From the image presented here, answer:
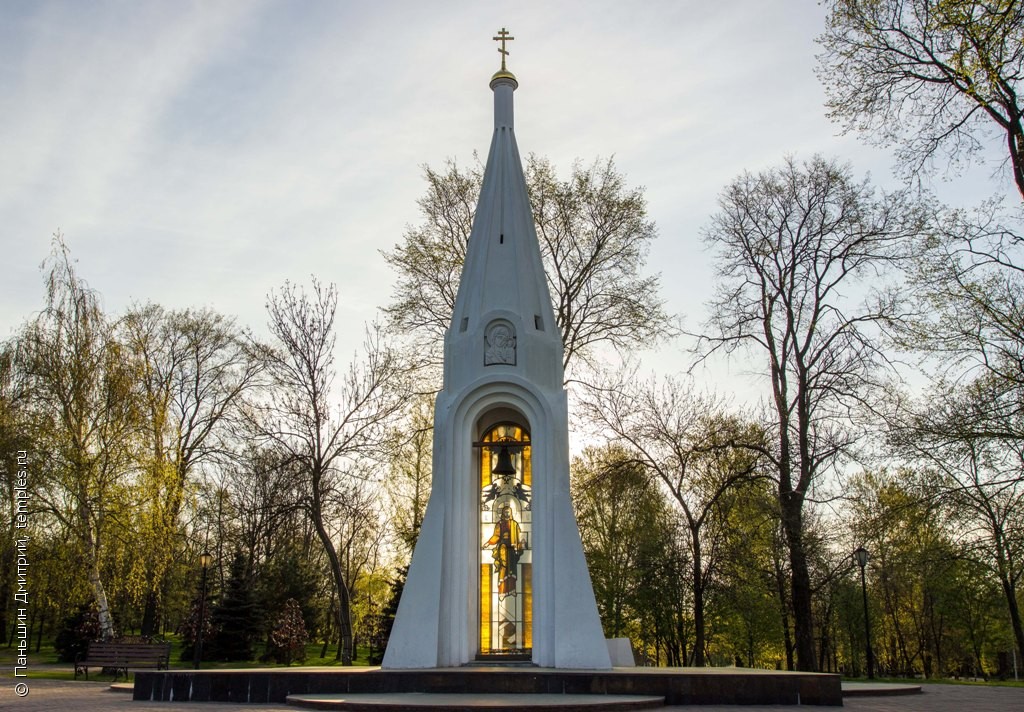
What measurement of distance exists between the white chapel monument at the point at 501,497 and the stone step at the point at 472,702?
164cm

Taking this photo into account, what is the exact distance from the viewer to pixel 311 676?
35.6 feet

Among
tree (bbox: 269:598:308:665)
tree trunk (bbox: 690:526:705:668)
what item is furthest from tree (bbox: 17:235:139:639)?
tree trunk (bbox: 690:526:705:668)

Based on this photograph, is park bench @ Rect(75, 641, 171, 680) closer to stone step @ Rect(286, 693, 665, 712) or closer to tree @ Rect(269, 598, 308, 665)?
tree @ Rect(269, 598, 308, 665)

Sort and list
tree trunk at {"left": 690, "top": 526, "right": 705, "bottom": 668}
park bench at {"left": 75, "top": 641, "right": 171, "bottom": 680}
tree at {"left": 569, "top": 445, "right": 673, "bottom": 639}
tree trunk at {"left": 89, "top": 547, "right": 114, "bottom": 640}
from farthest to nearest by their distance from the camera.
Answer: tree at {"left": 569, "top": 445, "right": 673, "bottom": 639} < tree trunk at {"left": 690, "top": 526, "right": 705, "bottom": 668} < tree trunk at {"left": 89, "top": 547, "right": 114, "bottom": 640} < park bench at {"left": 75, "top": 641, "right": 171, "bottom": 680}

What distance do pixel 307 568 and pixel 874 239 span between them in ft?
76.2

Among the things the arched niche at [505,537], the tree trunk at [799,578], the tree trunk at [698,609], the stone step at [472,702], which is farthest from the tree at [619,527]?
the stone step at [472,702]

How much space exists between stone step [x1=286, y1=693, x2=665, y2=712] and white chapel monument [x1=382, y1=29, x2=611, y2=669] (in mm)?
1645

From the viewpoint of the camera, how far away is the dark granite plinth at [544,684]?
33.6ft

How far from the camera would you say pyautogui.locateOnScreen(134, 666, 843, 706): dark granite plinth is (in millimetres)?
10242

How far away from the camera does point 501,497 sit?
13.2 meters

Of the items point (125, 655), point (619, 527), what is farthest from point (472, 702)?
point (619, 527)

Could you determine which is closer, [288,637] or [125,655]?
[125,655]

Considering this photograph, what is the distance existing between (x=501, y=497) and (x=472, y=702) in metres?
4.62

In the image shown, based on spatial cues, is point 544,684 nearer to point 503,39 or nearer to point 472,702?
point 472,702
